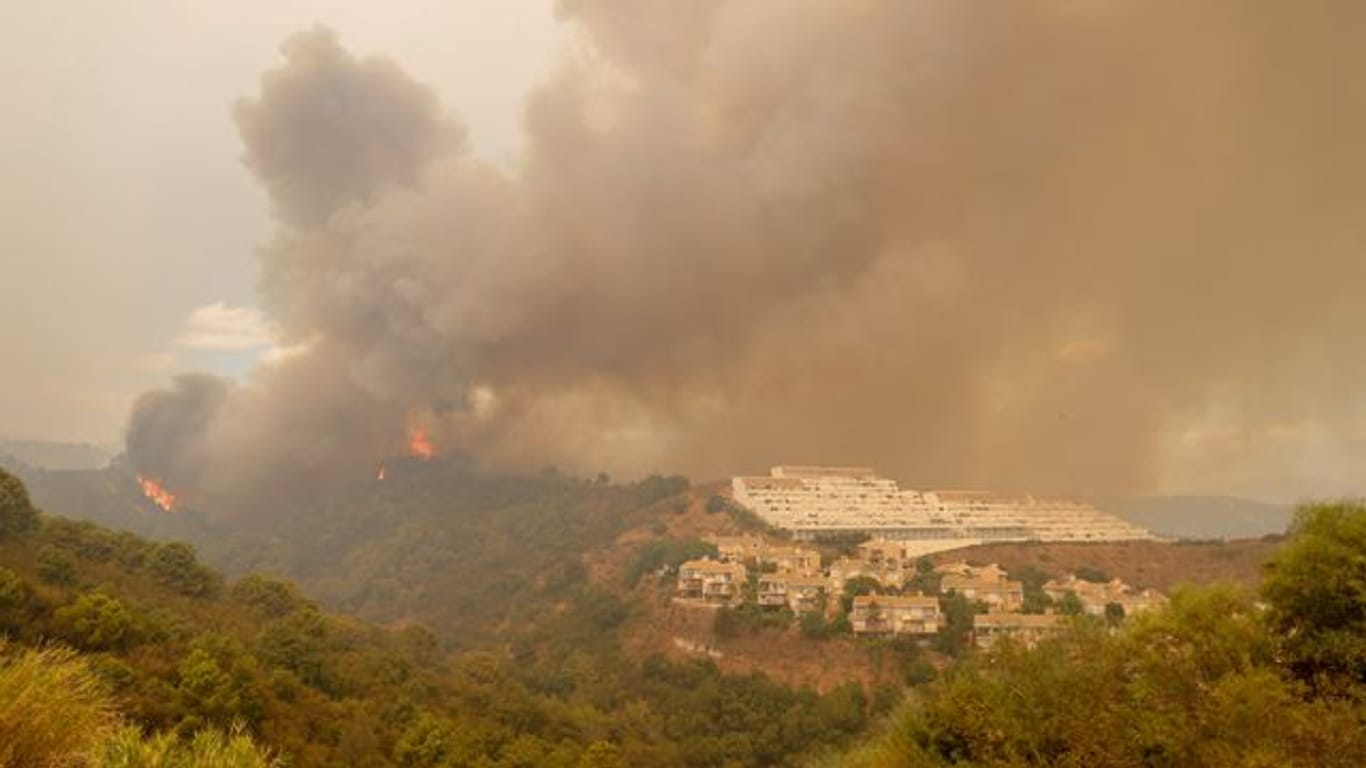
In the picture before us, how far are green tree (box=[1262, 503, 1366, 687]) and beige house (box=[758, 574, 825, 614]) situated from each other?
33.3 m

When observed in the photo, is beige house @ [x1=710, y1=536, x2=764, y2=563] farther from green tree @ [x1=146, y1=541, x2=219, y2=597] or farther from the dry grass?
the dry grass

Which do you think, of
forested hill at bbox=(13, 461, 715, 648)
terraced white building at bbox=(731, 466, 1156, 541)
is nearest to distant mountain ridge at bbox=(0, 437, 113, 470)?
forested hill at bbox=(13, 461, 715, 648)

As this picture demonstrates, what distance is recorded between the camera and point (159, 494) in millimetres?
99312

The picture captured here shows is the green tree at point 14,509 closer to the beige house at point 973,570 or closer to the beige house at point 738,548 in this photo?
the beige house at point 738,548

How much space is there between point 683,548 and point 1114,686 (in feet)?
153

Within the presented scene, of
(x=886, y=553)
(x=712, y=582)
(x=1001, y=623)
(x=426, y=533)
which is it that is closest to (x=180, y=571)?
(x=712, y=582)

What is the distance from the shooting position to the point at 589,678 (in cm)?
3881

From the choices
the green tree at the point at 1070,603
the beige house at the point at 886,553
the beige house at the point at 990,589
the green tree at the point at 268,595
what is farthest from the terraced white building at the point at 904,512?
the green tree at the point at 268,595

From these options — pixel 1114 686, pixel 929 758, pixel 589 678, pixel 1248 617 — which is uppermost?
pixel 1248 617

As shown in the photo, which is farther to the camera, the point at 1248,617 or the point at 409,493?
the point at 409,493

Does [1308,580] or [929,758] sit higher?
[1308,580]

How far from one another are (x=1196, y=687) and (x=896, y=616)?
30.5 metres

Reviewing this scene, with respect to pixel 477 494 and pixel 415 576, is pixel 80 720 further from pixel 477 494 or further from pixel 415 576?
pixel 477 494

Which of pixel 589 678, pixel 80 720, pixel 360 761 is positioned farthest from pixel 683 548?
pixel 80 720
